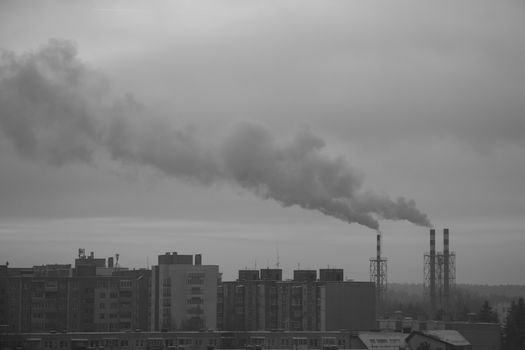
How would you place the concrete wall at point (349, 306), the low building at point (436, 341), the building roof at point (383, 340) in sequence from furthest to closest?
1. the concrete wall at point (349, 306)
2. the building roof at point (383, 340)
3. the low building at point (436, 341)

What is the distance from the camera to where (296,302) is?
251ft

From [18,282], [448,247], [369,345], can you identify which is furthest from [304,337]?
[448,247]

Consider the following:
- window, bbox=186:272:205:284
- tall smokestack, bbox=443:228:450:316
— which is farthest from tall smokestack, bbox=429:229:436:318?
window, bbox=186:272:205:284

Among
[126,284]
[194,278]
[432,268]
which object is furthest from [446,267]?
[126,284]

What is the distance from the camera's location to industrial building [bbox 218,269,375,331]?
68312mm

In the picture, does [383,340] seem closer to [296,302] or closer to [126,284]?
[296,302]

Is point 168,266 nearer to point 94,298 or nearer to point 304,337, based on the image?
point 94,298

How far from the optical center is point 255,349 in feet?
168

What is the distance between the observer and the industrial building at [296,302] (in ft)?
224

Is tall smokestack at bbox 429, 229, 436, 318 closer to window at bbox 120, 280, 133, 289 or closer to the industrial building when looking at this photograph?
the industrial building

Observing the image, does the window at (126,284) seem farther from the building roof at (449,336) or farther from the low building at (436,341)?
the low building at (436,341)

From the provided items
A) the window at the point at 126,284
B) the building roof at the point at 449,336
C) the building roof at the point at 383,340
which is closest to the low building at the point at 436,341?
the building roof at the point at 449,336

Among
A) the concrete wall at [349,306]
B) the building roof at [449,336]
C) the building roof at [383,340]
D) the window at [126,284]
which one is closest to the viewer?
the building roof at [449,336]

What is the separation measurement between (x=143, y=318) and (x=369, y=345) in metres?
29.3
